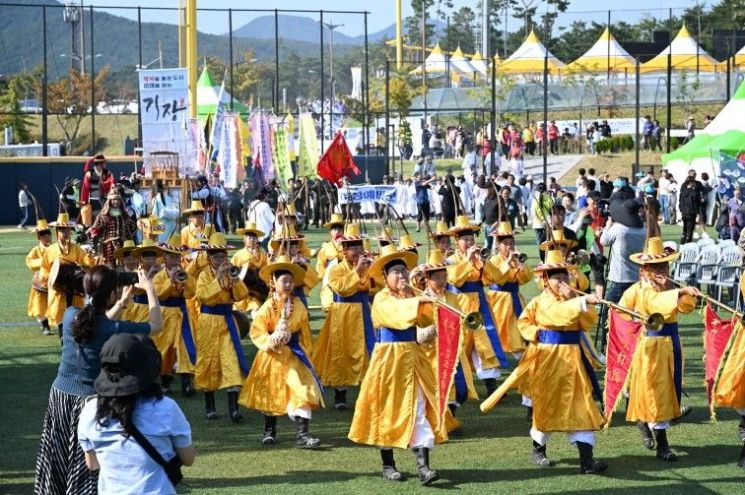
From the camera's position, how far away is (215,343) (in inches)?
442

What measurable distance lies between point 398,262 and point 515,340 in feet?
12.6

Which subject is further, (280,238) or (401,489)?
(280,238)

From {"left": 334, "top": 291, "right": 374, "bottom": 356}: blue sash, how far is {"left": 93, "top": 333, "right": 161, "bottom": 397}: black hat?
22.2 feet

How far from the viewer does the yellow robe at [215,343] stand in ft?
36.5

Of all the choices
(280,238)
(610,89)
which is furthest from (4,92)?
(280,238)

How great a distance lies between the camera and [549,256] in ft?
31.7

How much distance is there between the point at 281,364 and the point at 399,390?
1.35 metres

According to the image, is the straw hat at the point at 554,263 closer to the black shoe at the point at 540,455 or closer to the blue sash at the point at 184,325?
the black shoe at the point at 540,455

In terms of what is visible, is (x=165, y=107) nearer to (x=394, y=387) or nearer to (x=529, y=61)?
(x=394, y=387)

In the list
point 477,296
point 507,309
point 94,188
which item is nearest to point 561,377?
point 477,296

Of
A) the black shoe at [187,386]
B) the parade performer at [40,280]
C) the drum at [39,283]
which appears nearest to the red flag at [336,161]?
the parade performer at [40,280]

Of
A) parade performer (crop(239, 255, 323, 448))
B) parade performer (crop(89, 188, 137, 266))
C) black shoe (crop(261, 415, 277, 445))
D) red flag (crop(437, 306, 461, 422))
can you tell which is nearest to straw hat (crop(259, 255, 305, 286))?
parade performer (crop(239, 255, 323, 448))

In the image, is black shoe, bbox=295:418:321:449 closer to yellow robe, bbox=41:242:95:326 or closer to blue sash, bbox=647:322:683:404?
blue sash, bbox=647:322:683:404

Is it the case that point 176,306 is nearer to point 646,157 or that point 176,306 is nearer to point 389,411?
point 389,411
